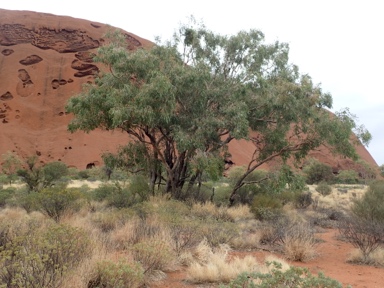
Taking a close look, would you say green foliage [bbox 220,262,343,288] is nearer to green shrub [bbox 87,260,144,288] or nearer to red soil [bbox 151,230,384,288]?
green shrub [bbox 87,260,144,288]

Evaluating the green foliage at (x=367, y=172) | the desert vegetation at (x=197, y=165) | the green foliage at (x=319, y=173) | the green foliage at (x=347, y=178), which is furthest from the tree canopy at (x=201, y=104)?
the green foliage at (x=347, y=178)

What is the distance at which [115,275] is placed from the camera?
4355mm

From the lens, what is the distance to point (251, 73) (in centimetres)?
1466

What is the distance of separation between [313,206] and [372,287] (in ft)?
39.9

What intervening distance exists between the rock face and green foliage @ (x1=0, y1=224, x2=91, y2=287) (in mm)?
35927

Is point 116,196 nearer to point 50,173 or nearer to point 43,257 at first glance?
point 50,173

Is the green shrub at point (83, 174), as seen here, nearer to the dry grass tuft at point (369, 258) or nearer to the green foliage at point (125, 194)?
the green foliage at point (125, 194)

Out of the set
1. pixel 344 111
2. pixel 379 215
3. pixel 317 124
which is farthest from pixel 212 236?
pixel 344 111

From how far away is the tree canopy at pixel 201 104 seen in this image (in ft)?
40.9

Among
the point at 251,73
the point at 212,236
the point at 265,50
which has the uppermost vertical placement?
the point at 265,50

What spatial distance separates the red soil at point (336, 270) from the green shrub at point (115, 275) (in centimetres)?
72

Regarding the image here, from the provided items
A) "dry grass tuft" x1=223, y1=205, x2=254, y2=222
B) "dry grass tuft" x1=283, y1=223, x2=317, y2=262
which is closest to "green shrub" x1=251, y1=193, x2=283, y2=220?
"dry grass tuft" x1=223, y1=205, x2=254, y2=222

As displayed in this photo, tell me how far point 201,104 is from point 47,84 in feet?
132

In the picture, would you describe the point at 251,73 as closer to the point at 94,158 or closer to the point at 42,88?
the point at 94,158
